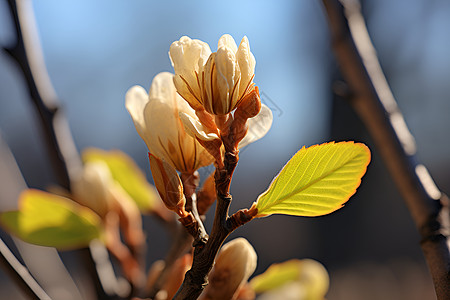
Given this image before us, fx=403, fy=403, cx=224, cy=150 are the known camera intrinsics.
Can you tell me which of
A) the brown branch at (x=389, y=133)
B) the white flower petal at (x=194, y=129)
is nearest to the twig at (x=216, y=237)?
the white flower petal at (x=194, y=129)

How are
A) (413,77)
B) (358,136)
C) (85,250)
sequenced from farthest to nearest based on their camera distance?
(413,77), (358,136), (85,250)

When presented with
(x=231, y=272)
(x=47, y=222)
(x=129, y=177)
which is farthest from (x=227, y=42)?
(x=129, y=177)

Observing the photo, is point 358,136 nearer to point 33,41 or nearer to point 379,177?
point 379,177

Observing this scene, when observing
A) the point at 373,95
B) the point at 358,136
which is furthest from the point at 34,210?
the point at 358,136

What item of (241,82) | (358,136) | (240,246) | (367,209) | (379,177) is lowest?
(367,209)

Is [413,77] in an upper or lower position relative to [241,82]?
lower

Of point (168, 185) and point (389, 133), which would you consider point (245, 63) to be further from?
point (389, 133)
